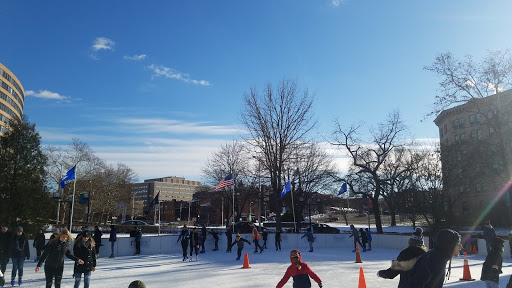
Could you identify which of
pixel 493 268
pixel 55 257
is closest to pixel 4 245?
pixel 55 257

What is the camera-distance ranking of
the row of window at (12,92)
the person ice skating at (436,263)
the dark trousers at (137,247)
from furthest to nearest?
the row of window at (12,92) → the dark trousers at (137,247) → the person ice skating at (436,263)

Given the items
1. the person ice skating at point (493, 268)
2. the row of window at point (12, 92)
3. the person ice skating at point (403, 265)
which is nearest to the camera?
the person ice skating at point (403, 265)

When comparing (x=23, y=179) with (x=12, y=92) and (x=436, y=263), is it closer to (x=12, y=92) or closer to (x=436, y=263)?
(x=436, y=263)

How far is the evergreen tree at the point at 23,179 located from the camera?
1923 centimetres

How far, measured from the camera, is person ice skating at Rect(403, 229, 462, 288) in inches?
132

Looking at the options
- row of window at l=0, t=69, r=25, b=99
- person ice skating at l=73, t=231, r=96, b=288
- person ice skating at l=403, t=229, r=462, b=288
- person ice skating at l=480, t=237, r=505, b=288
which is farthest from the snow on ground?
row of window at l=0, t=69, r=25, b=99

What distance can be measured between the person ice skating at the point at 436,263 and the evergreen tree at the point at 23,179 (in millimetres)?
20684

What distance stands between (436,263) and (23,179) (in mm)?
21989

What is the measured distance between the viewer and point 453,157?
37.7 metres

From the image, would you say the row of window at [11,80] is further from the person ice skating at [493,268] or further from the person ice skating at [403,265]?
the person ice skating at [403,265]

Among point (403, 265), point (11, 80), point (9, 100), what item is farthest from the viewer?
point (11, 80)

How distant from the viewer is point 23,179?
65.6 feet

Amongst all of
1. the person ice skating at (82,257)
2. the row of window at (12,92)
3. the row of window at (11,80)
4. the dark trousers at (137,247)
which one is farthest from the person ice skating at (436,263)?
the row of window at (12,92)

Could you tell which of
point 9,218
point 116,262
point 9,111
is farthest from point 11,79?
point 116,262
